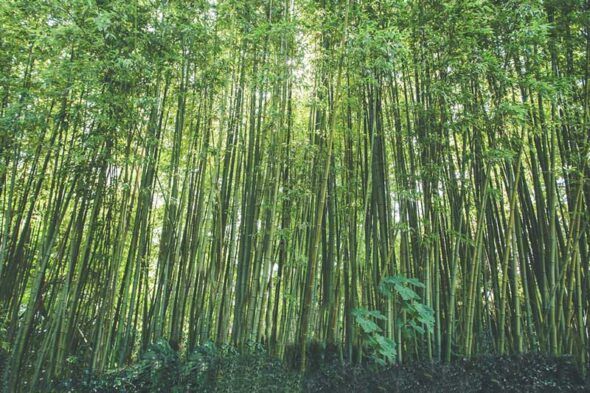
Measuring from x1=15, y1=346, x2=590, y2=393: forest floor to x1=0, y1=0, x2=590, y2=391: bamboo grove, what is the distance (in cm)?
34

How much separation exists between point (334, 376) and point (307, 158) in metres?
2.00

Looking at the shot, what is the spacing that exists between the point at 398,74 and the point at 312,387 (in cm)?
314

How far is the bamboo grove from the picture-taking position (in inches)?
141

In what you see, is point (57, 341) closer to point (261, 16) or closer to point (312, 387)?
point (312, 387)

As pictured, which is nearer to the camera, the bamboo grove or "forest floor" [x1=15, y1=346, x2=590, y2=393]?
"forest floor" [x1=15, y1=346, x2=590, y2=393]

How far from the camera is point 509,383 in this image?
315 centimetres

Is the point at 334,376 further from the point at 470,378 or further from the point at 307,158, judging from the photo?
the point at 307,158

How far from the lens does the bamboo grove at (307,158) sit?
358 cm

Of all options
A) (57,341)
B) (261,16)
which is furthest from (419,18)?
(57,341)

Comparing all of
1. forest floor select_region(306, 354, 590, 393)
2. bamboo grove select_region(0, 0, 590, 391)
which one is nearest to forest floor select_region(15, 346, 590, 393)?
forest floor select_region(306, 354, 590, 393)

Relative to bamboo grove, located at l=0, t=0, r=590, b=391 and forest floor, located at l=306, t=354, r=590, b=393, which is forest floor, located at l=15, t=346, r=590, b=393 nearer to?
forest floor, located at l=306, t=354, r=590, b=393

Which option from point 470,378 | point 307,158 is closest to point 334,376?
point 470,378

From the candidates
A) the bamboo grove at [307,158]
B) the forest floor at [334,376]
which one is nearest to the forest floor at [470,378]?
the forest floor at [334,376]

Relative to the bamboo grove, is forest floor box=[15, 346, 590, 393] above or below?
below
